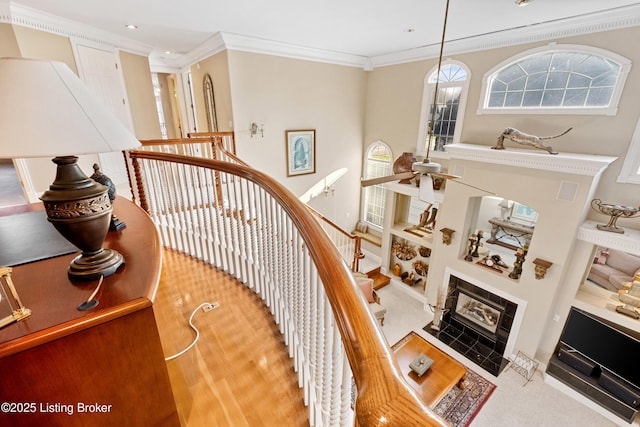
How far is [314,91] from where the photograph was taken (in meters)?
6.06

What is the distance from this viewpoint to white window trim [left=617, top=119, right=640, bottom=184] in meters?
3.65

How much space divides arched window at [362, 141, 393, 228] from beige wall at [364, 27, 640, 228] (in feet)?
0.92

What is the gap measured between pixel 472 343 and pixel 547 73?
499 cm

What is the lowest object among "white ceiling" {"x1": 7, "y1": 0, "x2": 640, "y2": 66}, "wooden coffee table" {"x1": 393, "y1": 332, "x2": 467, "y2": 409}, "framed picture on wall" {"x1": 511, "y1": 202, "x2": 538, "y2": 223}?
"wooden coffee table" {"x1": 393, "y1": 332, "x2": 467, "y2": 409}

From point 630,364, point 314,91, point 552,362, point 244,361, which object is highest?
point 314,91

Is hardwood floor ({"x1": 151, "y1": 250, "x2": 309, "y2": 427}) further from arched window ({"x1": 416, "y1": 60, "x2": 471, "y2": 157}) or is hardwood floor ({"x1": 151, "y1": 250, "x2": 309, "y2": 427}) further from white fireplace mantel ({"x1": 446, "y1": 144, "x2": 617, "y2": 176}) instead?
arched window ({"x1": 416, "y1": 60, "x2": 471, "y2": 157})

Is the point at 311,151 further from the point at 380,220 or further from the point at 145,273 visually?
the point at 145,273

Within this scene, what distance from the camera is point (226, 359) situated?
1.51 meters

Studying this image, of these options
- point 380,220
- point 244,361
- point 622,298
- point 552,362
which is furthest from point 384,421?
point 380,220

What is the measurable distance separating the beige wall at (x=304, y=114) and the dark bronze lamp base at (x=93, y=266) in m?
4.63

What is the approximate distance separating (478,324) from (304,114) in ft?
18.8

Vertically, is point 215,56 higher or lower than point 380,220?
higher

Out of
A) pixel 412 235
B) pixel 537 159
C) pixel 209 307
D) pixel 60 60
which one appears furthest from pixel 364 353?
pixel 412 235

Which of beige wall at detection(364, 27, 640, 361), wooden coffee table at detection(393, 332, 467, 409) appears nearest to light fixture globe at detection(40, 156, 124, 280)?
wooden coffee table at detection(393, 332, 467, 409)
